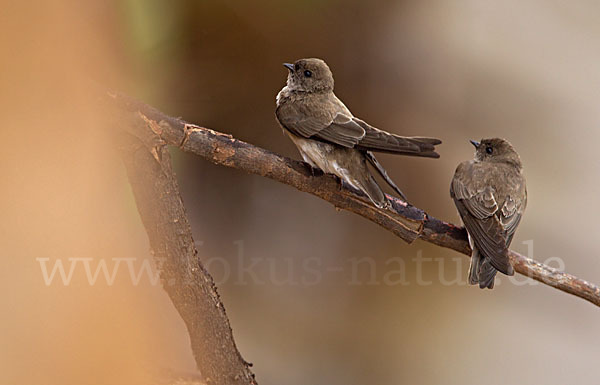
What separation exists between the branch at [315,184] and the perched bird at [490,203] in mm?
53

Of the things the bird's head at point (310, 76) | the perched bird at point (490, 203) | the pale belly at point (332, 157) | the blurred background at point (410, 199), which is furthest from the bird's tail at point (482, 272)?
the blurred background at point (410, 199)

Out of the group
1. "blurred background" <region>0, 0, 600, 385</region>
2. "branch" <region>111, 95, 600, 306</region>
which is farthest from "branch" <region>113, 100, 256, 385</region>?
"blurred background" <region>0, 0, 600, 385</region>

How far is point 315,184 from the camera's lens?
1225 millimetres

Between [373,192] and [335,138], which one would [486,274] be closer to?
[373,192]

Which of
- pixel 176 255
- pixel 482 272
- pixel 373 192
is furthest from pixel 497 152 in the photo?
pixel 176 255

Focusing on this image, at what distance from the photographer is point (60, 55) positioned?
426 millimetres

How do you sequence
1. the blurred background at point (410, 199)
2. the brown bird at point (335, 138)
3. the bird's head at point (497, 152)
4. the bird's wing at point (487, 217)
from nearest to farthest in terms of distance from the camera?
the brown bird at point (335, 138) < the bird's wing at point (487, 217) < the bird's head at point (497, 152) < the blurred background at point (410, 199)

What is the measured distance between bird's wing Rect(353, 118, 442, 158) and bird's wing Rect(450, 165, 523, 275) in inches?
15.5

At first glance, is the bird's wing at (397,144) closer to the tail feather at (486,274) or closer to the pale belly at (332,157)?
the pale belly at (332,157)

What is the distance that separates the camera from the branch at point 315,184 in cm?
103

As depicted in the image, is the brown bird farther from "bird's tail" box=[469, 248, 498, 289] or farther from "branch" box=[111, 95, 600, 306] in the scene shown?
"bird's tail" box=[469, 248, 498, 289]

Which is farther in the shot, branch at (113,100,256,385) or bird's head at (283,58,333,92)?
bird's head at (283,58,333,92)

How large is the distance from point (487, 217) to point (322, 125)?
495mm

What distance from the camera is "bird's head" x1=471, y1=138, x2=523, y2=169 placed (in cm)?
159
